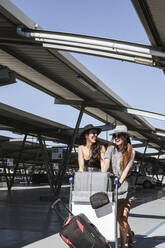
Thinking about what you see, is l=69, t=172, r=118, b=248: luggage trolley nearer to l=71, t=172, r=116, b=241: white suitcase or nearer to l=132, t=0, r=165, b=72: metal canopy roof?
l=71, t=172, r=116, b=241: white suitcase

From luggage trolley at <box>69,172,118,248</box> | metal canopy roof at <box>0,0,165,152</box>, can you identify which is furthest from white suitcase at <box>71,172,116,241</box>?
metal canopy roof at <box>0,0,165,152</box>

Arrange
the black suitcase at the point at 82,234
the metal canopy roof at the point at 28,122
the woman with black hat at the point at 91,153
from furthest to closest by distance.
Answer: the metal canopy roof at the point at 28,122, the woman with black hat at the point at 91,153, the black suitcase at the point at 82,234

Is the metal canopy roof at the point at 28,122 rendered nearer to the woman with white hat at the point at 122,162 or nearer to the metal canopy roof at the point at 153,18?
the metal canopy roof at the point at 153,18

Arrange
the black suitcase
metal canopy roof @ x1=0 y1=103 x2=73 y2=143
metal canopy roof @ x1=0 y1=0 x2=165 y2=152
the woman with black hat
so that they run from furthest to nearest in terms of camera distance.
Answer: metal canopy roof @ x1=0 y1=103 x2=73 y2=143 → metal canopy roof @ x1=0 y1=0 x2=165 y2=152 → the woman with black hat → the black suitcase

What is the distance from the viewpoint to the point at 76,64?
450 inches

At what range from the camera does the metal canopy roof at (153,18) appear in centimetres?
628

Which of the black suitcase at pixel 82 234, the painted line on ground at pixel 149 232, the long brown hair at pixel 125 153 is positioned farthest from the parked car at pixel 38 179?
the black suitcase at pixel 82 234

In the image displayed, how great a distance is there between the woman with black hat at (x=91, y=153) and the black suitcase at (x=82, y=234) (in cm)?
124

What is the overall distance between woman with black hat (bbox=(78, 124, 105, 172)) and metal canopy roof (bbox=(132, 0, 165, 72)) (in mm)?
2197

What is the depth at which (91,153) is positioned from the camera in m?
5.80

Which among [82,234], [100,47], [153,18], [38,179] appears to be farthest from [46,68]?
[38,179]

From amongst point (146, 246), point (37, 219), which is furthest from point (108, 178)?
point (37, 219)

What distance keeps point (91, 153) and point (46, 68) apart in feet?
22.0

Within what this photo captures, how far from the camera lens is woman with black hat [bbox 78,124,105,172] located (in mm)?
5781
